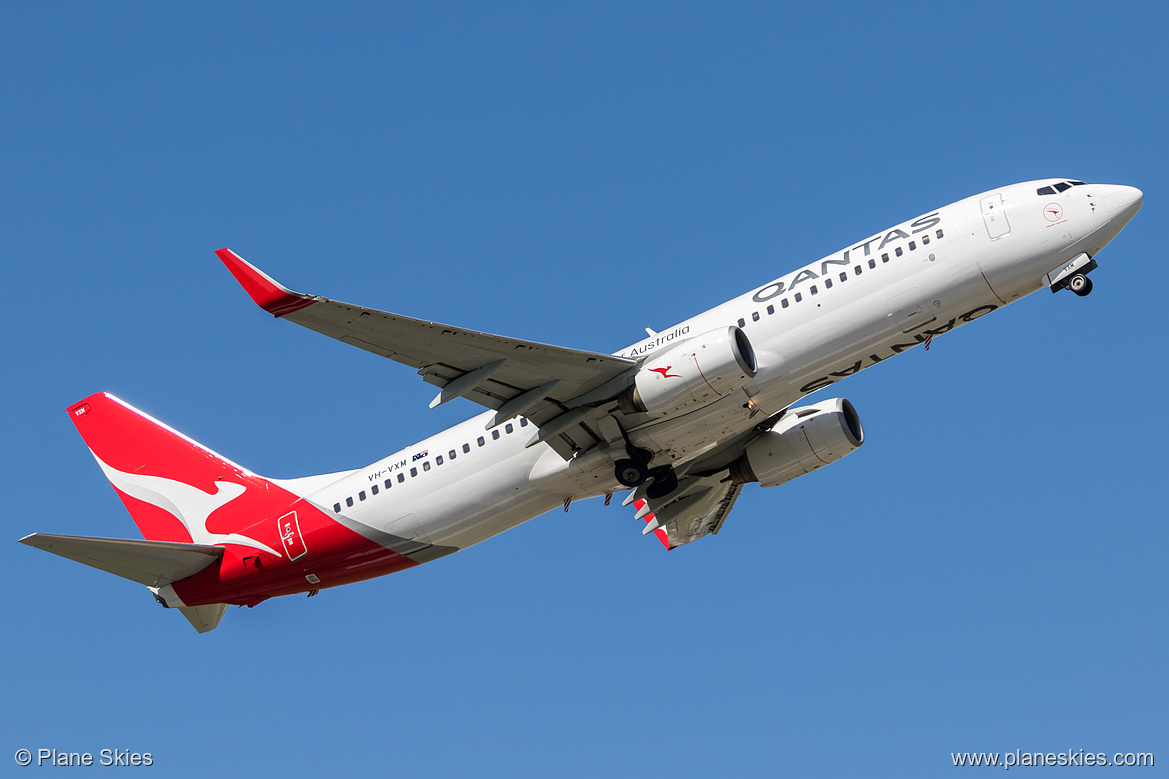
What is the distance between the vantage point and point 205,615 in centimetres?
3609

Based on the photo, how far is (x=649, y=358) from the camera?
30609 mm

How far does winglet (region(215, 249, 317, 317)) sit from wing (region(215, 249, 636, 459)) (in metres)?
0.02

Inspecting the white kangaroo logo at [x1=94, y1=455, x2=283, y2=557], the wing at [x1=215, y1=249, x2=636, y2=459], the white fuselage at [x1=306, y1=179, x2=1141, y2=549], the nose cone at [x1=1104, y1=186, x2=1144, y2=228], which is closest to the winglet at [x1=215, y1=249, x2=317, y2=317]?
the wing at [x1=215, y1=249, x2=636, y2=459]

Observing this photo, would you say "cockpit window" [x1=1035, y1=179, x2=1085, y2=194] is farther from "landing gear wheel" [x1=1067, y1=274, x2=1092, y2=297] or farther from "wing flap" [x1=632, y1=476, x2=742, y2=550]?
"wing flap" [x1=632, y1=476, x2=742, y2=550]

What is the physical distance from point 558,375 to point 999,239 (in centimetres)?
1170

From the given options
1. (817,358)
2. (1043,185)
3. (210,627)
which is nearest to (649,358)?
(817,358)

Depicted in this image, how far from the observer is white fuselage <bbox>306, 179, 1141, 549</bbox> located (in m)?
29.7

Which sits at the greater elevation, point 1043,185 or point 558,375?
point 1043,185

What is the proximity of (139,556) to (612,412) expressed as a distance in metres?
14.4

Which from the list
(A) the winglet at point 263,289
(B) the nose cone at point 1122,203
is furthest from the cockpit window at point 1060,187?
(A) the winglet at point 263,289

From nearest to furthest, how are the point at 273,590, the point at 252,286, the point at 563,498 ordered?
the point at 252,286
the point at 563,498
the point at 273,590

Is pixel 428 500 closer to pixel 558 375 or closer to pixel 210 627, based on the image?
pixel 558 375

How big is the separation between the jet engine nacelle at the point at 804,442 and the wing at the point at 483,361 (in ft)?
20.8

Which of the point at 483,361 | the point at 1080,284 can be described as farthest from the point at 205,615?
the point at 1080,284
